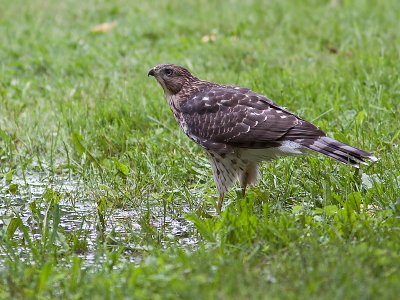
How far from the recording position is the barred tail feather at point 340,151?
6098mm

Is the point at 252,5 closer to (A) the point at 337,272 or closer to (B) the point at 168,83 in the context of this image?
(B) the point at 168,83

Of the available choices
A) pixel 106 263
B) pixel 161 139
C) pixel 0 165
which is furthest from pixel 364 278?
pixel 0 165

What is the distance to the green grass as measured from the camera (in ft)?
15.2

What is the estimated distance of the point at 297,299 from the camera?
4.12m

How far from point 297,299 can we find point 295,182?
8.94ft

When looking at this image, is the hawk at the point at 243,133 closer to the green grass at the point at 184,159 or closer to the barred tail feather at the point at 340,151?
the barred tail feather at the point at 340,151

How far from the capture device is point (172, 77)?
7430 millimetres

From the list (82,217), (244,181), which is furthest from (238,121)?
(82,217)

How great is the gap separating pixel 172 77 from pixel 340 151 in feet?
6.28

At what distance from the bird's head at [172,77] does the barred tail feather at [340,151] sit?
1537 mm

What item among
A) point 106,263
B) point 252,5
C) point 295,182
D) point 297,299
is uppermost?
point 252,5

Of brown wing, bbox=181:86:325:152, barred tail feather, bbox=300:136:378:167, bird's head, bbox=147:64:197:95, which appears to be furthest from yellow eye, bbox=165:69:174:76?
barred tail feather, bbox=300:136:378:167

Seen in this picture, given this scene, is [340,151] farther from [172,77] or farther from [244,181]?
[172,77]

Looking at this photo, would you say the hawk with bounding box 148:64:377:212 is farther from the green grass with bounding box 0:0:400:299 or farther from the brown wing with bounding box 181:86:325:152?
the green grass with bounding box 0:0:400:299
